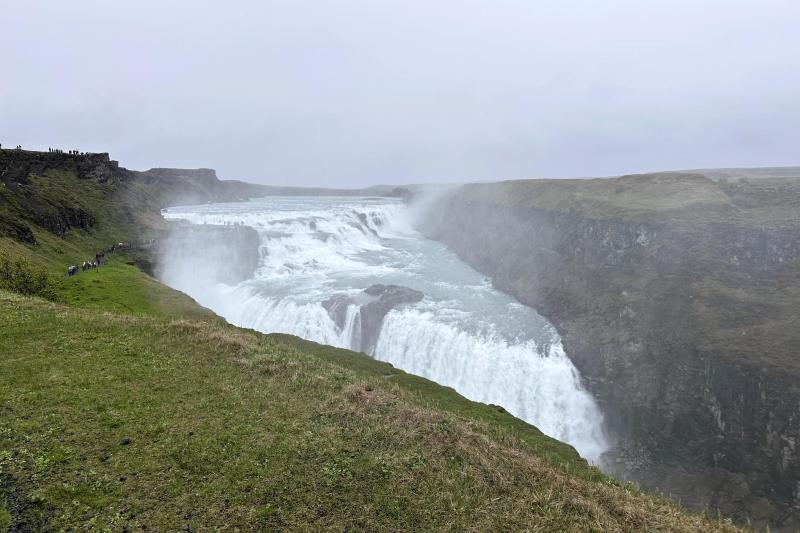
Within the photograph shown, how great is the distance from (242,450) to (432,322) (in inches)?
1333

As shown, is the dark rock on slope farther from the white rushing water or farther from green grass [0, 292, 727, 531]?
green grass [0, 292, 727, 531]

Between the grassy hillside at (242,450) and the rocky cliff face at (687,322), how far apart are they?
21.4 metres

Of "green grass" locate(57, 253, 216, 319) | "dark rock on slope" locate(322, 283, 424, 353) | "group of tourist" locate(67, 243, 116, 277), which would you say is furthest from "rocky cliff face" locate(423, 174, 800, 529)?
"group of tourist" locate(67, 243, 116, 277)

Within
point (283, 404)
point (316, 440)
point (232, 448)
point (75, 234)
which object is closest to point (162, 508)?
point (232, 448)

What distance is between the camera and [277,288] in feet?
178

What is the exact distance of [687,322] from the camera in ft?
127

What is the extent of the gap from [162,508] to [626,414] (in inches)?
1460

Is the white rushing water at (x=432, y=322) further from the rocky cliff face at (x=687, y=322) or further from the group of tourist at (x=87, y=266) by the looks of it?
the group of tourist at (x=87, y=266)

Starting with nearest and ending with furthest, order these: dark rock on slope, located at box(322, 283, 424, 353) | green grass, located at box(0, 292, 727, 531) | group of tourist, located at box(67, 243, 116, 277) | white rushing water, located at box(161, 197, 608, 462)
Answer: green grass, located at box(0, 292, 727, 531), group of tourist, located at box(67, 243, 116, 277), white rushing water, located at box(161, 197, 608, 462), dark rock on slope, located at box(322, 283, 424, 353)

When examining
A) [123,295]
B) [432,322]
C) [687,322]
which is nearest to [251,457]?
[123,295]

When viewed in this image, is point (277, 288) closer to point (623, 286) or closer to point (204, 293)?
point (204, 293)

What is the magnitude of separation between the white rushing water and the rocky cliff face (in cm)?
332

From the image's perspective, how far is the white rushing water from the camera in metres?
Result: 37.4

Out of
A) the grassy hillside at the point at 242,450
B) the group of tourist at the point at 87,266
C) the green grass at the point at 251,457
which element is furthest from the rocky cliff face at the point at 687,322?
the group of tourist at the point at 87,266
